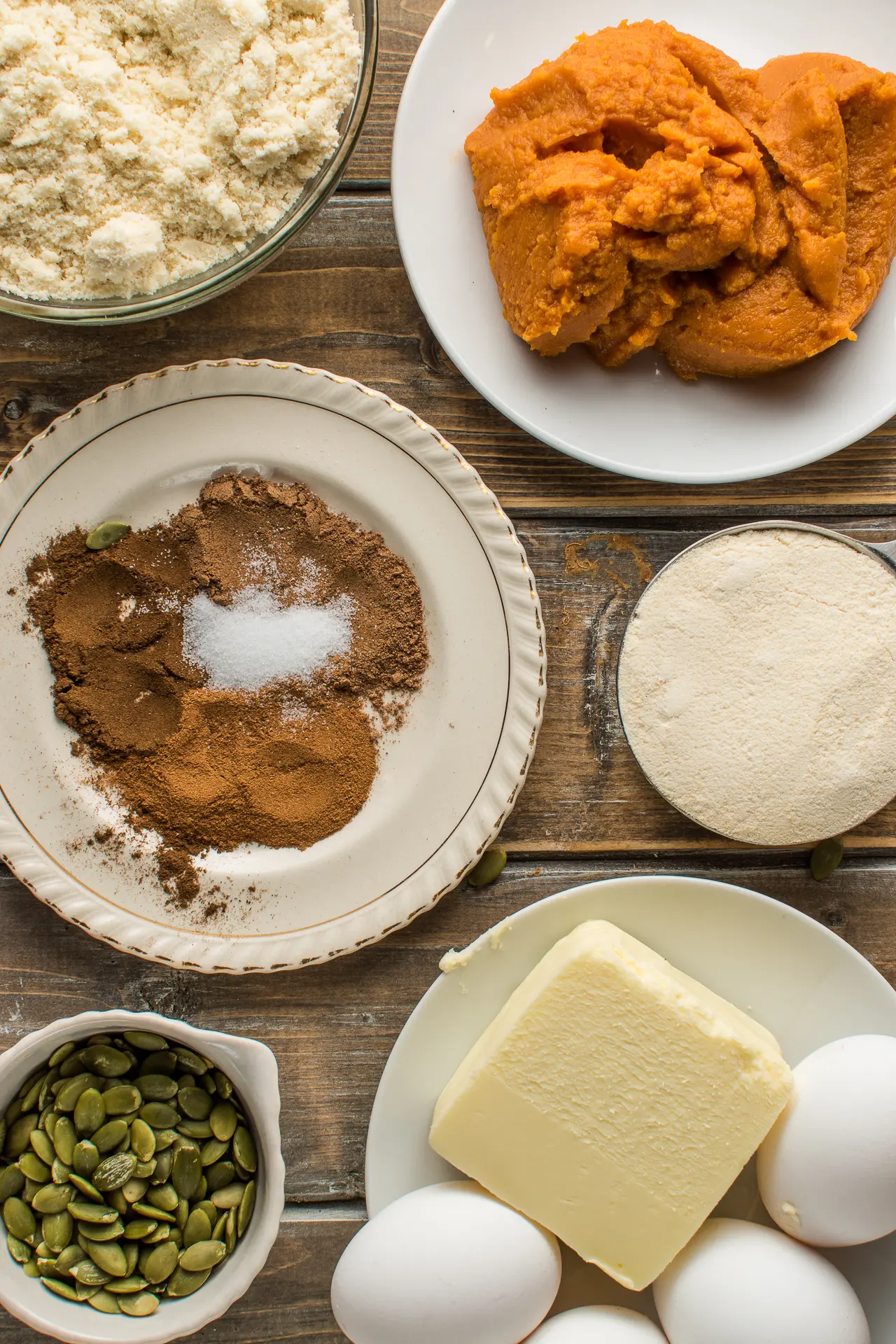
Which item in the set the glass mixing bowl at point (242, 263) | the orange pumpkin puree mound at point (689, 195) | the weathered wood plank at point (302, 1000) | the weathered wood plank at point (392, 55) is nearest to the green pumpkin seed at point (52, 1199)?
the weathered wood plank at point (302, 1000)

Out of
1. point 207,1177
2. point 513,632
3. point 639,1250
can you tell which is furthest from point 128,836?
point 639,1250

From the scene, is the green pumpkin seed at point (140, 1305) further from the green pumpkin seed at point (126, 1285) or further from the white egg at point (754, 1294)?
the white egg at point (754, 1294)

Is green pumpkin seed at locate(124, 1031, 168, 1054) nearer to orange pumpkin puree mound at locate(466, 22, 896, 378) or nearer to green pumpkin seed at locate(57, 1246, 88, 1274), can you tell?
green pumpkin seed at locate(57, 1246, 88, 1274)

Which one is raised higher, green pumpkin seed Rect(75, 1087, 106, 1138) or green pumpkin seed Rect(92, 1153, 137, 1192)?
green pumpkin seed Rect(75, 1087, 106, 1138)

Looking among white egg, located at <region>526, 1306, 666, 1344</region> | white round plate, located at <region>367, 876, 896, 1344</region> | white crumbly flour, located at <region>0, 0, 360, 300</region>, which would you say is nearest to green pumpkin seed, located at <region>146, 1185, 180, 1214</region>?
white round plate, located at <region>367, 876, 896, 1344</region>

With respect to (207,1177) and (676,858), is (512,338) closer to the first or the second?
(676,858)

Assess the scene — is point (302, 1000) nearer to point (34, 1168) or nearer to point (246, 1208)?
point (246, 1208)
